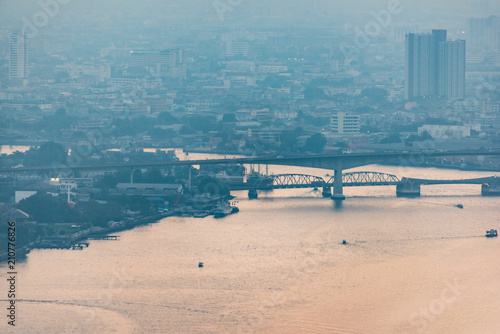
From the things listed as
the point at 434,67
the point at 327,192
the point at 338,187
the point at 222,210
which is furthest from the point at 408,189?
the point at 434,67

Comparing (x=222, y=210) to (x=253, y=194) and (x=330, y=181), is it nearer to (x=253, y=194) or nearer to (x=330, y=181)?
(x=253, y=194)

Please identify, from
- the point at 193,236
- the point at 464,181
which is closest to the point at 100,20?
the point at 464,181

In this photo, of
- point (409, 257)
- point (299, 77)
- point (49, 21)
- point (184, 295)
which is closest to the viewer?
point (184, 295)

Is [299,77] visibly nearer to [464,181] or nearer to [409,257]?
[464,181]

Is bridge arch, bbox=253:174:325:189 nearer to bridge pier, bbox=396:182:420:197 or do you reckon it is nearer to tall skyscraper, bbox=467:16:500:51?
bridge pier, bbox=396:182:420:197

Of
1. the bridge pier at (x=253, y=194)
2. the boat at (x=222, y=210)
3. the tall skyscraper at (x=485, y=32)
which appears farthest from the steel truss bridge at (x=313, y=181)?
the tall skyscraper at (x=485, y=32)

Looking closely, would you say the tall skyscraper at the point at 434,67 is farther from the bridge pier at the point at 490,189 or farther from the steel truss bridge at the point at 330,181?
the bridge pier at the point at 490,189
